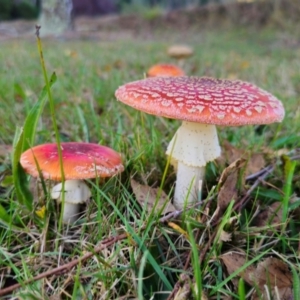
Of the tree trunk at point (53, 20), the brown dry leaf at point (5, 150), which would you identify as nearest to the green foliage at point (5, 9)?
the tree trunk at point (53, 20)

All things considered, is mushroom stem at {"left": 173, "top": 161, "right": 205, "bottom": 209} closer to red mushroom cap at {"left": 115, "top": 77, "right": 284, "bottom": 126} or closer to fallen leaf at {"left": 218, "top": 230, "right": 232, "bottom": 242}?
fallen leaf at {"left": 218, "top": 230, "right": 232, "bottom": 242}

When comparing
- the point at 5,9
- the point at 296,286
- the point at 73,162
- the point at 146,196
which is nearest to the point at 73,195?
the point at 73,162

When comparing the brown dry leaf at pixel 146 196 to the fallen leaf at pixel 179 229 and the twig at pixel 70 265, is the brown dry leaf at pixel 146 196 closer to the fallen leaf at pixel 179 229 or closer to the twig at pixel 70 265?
the fallen leaf at pixel 179 229

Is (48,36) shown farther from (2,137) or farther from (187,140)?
(187,140)

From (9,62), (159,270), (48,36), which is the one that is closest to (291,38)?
(48,36)

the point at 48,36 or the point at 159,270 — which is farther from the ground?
the point at 159,270

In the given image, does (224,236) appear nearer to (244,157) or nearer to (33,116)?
(244,157)
